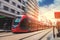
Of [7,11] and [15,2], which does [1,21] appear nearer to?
[7,11]

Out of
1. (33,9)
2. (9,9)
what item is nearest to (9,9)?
(9,9)

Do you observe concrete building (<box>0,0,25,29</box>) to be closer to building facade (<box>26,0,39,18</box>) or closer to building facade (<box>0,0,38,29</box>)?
building facade (<box>0,0,38,29</box>)

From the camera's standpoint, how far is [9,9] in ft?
144

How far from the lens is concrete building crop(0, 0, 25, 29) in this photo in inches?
1452

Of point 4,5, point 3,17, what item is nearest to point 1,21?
point 3,17

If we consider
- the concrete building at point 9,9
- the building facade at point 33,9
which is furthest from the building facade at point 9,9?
the building facade at point 33,9

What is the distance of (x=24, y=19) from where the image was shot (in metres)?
24.9

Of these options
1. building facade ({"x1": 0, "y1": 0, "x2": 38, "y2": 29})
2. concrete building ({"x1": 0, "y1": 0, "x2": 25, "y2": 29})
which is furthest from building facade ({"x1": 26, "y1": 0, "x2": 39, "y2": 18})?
concrete building ({"x1": 0, "y1": 0, "x2": 25, "y2": 29})

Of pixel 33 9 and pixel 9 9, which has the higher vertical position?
pixel 9 9

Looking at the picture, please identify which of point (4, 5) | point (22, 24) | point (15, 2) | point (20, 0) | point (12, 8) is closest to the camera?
point (22, 24)

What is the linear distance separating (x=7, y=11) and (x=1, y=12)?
4.04 m

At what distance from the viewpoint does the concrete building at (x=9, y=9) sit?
3689 centimetres

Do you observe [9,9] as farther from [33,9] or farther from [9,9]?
[33,9]

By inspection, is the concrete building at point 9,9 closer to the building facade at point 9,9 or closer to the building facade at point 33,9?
the building facade at point 9,9
